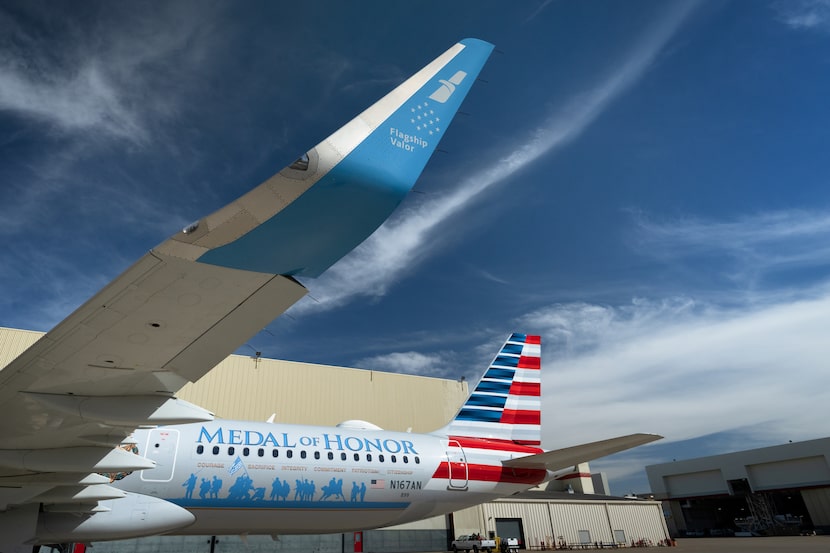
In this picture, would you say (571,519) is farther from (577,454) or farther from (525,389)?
(577,454)

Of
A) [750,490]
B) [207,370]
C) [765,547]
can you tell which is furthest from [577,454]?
[750,490]

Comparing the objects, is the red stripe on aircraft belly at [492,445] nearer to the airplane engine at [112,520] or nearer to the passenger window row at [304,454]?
the passenger window row at [304,454]

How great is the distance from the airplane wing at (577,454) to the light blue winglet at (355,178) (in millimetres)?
9155

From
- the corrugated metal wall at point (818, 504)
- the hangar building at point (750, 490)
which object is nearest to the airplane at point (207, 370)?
the hangar building at point (750, 490)

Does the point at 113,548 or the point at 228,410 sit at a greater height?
the point at 228,410

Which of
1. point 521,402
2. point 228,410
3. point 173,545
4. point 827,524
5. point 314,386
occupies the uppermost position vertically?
point 314,386

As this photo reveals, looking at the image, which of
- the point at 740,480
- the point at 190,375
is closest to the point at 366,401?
the point at 190,375

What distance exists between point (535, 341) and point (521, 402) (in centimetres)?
241

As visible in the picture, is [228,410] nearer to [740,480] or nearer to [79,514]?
[79,514]

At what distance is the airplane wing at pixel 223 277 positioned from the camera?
9.26 ft

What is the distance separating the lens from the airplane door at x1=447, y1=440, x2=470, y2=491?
483 inches

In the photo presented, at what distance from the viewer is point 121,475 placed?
28.6 feet

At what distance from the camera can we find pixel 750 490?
50.2 meters

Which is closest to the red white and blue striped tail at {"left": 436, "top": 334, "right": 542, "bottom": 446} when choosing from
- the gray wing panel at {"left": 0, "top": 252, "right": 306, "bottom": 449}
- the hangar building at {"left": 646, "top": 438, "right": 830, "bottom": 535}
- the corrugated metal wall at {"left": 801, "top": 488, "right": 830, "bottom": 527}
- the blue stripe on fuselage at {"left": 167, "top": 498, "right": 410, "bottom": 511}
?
the blue stripe on fuselage at {"left": 167, "top": 498, "right": 410, "bottom": 511}
